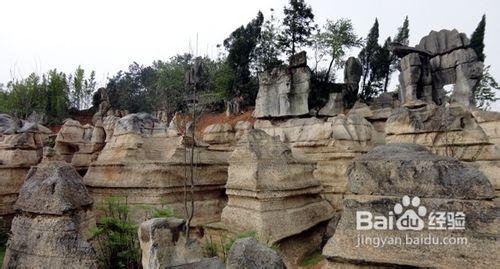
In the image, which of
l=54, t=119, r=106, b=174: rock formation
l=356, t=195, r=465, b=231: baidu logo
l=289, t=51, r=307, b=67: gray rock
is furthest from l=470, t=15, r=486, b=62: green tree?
l=356, t=195, r=465, b=231: baidu logo

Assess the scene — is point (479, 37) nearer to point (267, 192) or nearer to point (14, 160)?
point (267, 192)

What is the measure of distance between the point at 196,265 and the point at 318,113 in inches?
833

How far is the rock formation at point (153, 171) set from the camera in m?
8.59

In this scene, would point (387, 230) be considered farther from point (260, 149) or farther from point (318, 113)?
point (318, 113)

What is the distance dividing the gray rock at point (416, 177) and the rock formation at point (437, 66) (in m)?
17.0

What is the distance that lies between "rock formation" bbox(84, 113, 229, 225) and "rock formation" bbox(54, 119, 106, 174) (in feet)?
7.38

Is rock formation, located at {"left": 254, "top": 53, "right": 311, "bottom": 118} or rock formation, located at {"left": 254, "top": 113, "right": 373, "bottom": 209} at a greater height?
rock formation, located at {"left": 254, "top": 53, "right": 311, "bottom": 118}

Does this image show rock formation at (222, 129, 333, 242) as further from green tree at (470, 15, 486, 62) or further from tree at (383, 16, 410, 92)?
tree at (383, 16, 410, 92)

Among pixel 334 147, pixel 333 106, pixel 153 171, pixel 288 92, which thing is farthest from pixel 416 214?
pixel 333 106

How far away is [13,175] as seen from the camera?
931 centimetres

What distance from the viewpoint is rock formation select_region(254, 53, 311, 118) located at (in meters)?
22.3

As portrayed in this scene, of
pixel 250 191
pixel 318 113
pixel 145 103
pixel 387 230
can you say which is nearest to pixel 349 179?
pixel 387 230

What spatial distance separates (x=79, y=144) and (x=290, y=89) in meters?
13.3

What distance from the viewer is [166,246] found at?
473 centimetres
